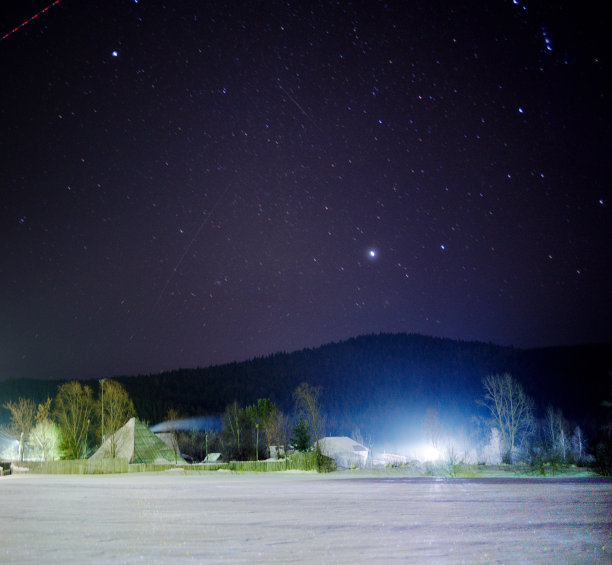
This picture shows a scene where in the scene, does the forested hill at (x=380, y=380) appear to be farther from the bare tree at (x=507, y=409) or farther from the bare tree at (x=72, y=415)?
the bare tree at (x=507, y=409)

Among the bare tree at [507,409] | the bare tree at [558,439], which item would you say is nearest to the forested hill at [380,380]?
the bare tree at [558,439]

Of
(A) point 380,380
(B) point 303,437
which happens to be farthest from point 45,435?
(A) point 380,380

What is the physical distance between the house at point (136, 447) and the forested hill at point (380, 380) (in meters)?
70.5

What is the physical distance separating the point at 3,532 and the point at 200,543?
11.0 feet

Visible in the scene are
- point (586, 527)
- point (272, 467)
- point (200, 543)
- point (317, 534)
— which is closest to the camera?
point (200, 543)

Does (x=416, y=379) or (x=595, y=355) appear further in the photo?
(x=416, y=379)

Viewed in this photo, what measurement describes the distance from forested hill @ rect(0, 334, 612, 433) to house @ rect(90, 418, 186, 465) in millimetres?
70544

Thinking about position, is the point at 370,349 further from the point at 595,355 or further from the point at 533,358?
the point at 595,355

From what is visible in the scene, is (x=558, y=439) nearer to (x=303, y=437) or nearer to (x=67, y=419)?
(x=303, y=437)

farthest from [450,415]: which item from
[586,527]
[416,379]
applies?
[586,527]

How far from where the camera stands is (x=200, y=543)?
22.6ft

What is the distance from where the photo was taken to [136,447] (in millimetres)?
57438

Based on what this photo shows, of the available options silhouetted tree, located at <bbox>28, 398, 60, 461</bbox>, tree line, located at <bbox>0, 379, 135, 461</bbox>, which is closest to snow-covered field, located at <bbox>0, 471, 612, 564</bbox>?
tree line, located at <bbox>0, 379, 135, 461</bbox>

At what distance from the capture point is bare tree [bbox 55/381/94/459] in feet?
195
